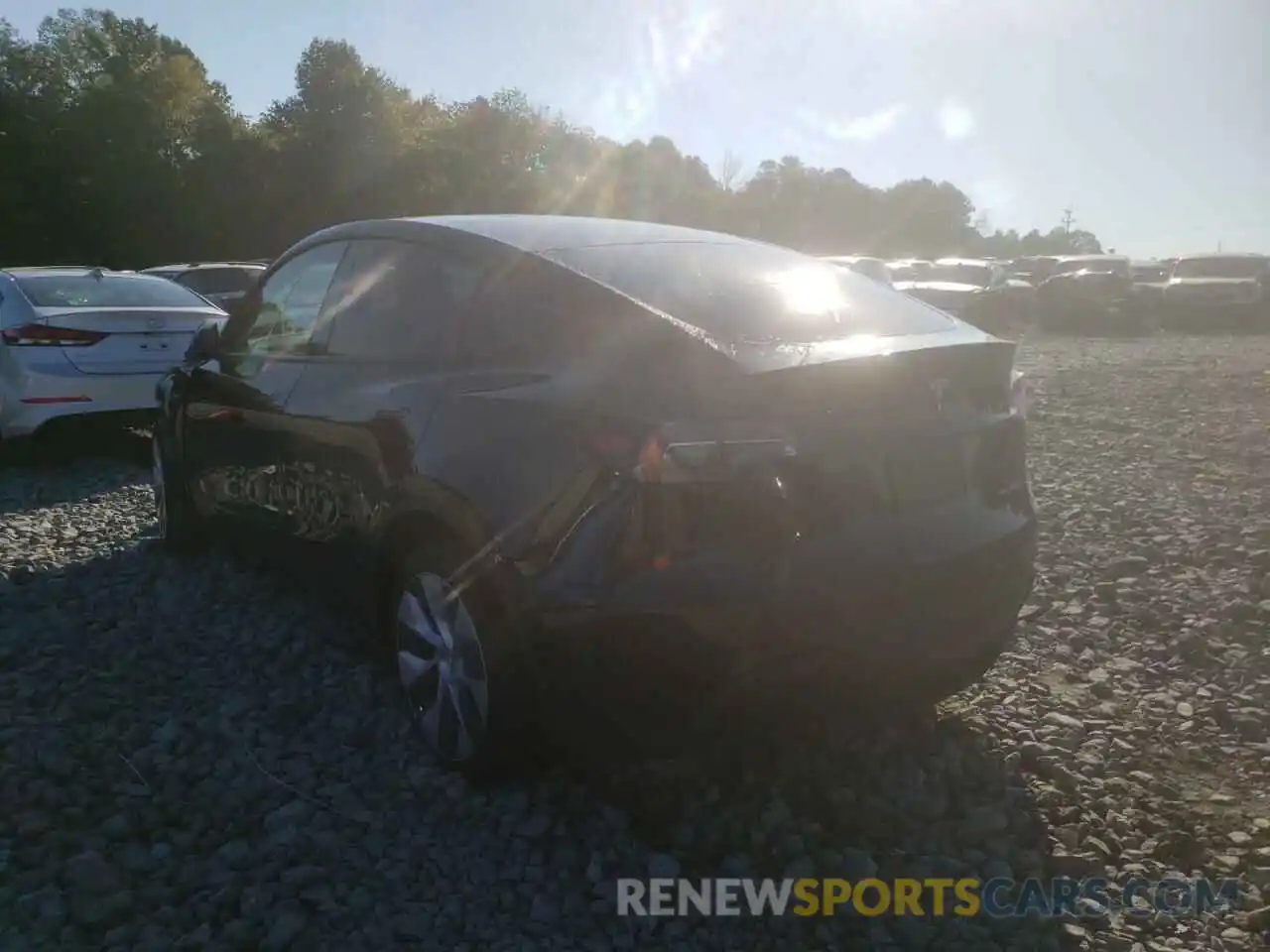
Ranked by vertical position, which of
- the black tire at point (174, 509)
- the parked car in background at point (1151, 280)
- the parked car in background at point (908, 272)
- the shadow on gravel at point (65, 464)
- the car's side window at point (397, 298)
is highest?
the car's side window at point (397, 298)

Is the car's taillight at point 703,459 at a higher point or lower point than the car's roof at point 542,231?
lower

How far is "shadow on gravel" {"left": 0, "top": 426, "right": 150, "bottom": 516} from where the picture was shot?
7.40 meters

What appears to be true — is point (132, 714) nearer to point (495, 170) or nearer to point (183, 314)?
point (183, 314)

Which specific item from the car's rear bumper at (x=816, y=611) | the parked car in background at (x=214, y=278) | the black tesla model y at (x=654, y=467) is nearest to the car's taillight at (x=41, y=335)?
the black tesla model y at (x=654, y=467)

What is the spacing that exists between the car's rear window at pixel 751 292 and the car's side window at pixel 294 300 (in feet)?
4.19

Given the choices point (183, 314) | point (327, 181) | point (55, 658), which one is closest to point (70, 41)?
point (327, 181)

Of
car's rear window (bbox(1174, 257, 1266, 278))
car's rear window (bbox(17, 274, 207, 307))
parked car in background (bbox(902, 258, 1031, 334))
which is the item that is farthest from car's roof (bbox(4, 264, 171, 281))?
car's rear window (bbox(1174, 257, 1266, 278))

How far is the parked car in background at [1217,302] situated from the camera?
2583 cm

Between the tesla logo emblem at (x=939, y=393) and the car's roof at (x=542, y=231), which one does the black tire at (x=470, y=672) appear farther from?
the tesla logo emblem at (x=939, y=393)

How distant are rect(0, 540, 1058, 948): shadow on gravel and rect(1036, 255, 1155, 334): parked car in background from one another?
2510cm

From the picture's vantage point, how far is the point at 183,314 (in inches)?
324

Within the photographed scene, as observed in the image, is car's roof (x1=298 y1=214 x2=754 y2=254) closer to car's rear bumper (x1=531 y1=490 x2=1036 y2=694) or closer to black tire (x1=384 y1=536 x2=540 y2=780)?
black tire (x1=384 y1=536 x2=540 y2=780)

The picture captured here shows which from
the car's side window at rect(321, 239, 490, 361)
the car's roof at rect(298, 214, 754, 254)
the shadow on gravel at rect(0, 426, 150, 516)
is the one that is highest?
the car's roof at rect(298, 214, 754, 254)

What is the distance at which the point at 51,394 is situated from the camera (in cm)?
768
